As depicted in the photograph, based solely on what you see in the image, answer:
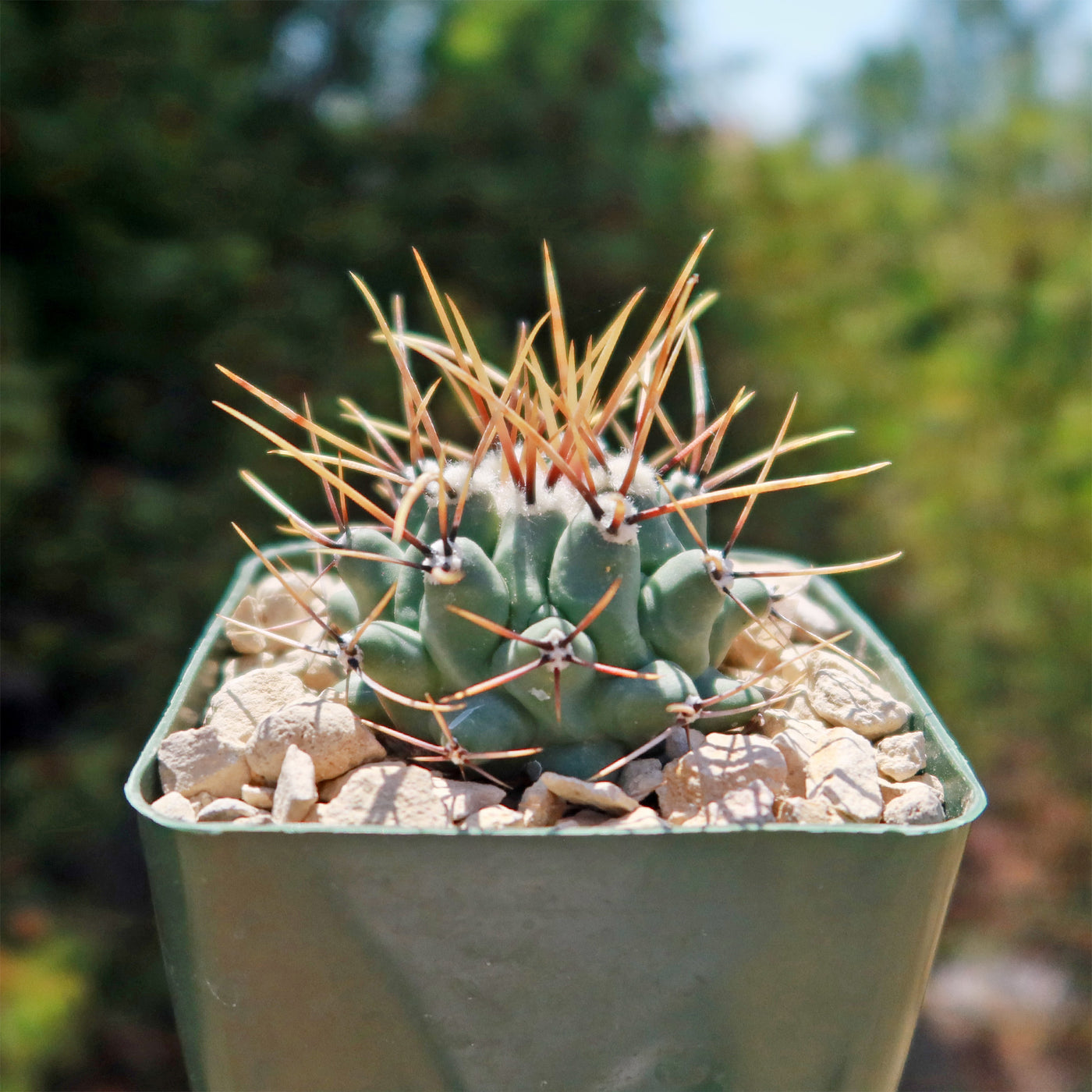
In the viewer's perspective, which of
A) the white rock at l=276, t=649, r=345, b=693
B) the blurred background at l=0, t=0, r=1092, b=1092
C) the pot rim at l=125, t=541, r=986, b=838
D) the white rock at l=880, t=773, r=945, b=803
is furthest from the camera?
the blurred background at l=0, t=0, r=1092, b=1092

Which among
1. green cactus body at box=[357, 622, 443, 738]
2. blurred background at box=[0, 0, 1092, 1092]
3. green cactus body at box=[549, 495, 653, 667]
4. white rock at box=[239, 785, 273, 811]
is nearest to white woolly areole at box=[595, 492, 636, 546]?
green cactus body at box=[549, 495, 653, 667]

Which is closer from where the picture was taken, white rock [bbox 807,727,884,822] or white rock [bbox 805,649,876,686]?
white rock [bbox 807,727,884,822]

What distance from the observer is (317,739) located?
52 centimetres

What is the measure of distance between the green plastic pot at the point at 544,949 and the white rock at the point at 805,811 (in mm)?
38

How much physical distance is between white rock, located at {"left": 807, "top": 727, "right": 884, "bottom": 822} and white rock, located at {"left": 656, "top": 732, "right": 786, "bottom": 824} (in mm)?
24

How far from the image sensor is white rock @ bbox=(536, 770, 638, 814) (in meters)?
0.48

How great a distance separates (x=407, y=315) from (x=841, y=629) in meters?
1.47

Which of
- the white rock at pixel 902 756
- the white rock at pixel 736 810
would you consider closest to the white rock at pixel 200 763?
the white rock at pixel 736 810

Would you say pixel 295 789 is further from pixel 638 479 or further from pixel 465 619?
pixel 638 479

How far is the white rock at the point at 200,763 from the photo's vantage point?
0.52m

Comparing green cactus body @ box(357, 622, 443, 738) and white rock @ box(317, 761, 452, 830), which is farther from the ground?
green cactus body @ box(357, 622, 443, 738)

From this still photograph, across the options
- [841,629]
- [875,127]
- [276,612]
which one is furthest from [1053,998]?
[875,127]

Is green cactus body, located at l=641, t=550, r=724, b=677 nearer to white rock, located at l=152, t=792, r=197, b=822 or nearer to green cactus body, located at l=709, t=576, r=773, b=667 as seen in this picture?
Answer: green cactus body, located at l=709, t=576, r=773, b=667

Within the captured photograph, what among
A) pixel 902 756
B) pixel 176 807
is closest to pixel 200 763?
pixel 176 807
